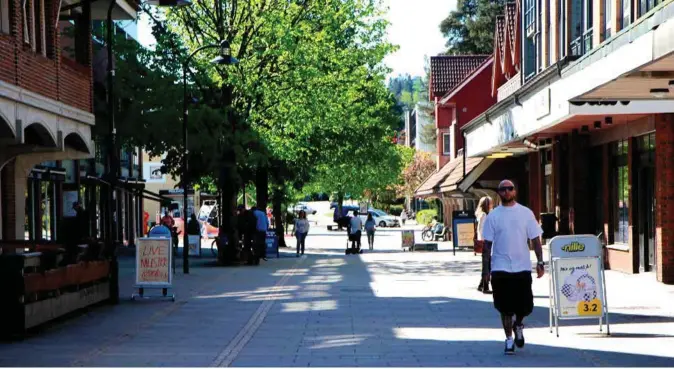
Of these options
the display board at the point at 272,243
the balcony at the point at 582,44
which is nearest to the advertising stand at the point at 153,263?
the balcony at the point at 582,44

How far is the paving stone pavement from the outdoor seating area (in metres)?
0.24

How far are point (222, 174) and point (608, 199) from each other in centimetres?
1173

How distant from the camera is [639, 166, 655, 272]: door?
84.6 ft

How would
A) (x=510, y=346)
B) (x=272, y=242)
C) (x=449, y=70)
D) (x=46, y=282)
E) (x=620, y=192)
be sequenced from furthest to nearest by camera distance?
(x=449, y=70) → (x=272, y=242) → (x=620, y=192) → (x=46, y=282) → (x=510, y=346)

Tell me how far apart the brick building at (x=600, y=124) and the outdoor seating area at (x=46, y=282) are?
26.1ft

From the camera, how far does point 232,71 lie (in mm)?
36344

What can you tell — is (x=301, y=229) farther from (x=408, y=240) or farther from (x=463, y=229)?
(x=463, y=229)

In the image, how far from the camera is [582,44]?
30953mm

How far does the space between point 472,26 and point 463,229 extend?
44158mm

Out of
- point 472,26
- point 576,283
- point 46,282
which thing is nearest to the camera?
point 576,283

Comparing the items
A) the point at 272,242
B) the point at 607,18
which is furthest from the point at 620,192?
the point at 272,242

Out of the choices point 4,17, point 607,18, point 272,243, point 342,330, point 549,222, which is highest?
point 607,18

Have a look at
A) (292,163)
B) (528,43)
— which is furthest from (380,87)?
(528,43)

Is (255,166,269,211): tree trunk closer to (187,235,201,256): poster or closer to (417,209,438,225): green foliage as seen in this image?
(187,235,201,256): poster
